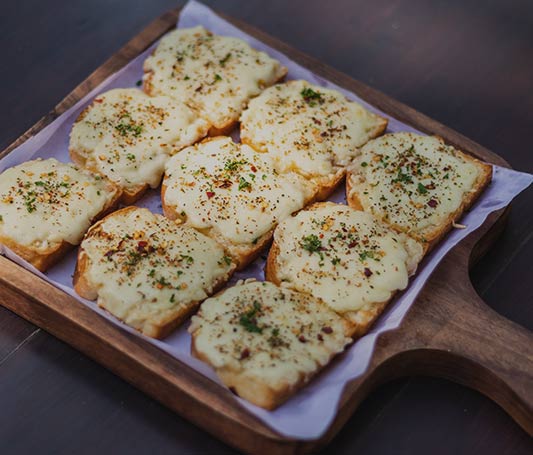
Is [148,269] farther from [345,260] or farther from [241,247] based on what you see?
[345,260]

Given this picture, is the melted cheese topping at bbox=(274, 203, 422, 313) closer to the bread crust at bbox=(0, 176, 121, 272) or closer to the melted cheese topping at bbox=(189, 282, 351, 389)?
the melted cheese topping at bbox=(189, 282, 351, 389)

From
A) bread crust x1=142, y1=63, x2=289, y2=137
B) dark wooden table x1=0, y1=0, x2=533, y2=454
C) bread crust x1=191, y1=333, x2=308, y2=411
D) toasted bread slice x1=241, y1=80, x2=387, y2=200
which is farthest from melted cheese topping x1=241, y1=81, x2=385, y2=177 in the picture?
bread crust x1=191, y1=333, x2=308, y2=411

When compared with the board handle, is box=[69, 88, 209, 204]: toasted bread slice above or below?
above

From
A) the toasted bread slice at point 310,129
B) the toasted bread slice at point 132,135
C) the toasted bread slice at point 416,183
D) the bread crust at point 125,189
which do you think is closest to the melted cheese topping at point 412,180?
the toasted bread slice at point 416,183

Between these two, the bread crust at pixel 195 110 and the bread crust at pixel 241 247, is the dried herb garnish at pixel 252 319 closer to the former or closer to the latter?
the bread crust at pixel 241 247

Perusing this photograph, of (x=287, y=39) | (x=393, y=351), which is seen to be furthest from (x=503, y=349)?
(x=287, y=39)

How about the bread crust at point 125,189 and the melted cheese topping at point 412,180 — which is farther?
the bread crust at point 125,189

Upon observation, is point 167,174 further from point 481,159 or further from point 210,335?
point 481,159

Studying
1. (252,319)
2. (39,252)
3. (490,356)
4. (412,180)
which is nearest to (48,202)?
(39,252)
